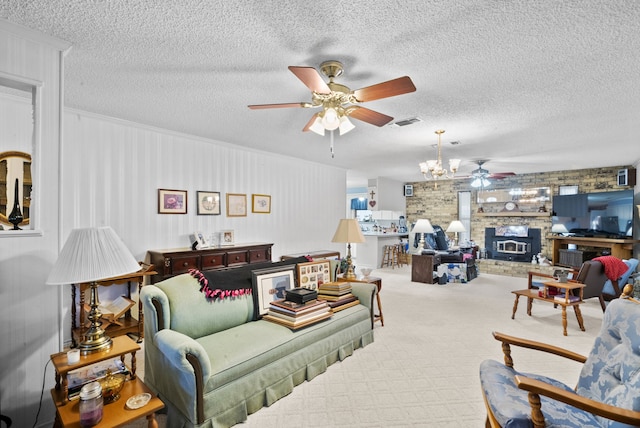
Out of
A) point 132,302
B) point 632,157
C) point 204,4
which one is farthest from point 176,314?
point 632,157

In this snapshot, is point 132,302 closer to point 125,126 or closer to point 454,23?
point 125,126

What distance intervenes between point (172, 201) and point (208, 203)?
54 centimetres

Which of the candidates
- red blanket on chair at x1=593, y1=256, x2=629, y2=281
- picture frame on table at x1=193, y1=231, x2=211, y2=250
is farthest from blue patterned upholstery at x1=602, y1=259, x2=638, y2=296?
picture frame on table at x1=193, y1=231, x2=211, y2=250

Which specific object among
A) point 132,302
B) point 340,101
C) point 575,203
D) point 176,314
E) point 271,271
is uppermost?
point 340,101

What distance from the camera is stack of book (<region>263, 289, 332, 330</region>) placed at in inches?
96.5

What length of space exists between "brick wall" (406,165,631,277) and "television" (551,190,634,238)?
1.38ft

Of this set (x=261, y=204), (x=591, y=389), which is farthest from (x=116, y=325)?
(x=591, y=389)

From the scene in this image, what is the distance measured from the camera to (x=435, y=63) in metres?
2.17

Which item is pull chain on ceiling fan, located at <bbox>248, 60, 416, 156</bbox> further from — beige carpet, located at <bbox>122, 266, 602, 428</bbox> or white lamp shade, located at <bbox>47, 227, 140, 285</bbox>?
beige carpet, located at <bbox>122, 266, 602, 428</bbox>

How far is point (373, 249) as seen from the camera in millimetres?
7777

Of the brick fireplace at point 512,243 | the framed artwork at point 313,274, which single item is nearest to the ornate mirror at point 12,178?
the framed artwork at point 313,274

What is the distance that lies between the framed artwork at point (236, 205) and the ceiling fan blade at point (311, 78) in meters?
3.17

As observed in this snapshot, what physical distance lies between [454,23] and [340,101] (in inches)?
33.3

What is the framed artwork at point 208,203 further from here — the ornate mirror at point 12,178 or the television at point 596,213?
the television at point 596,213
